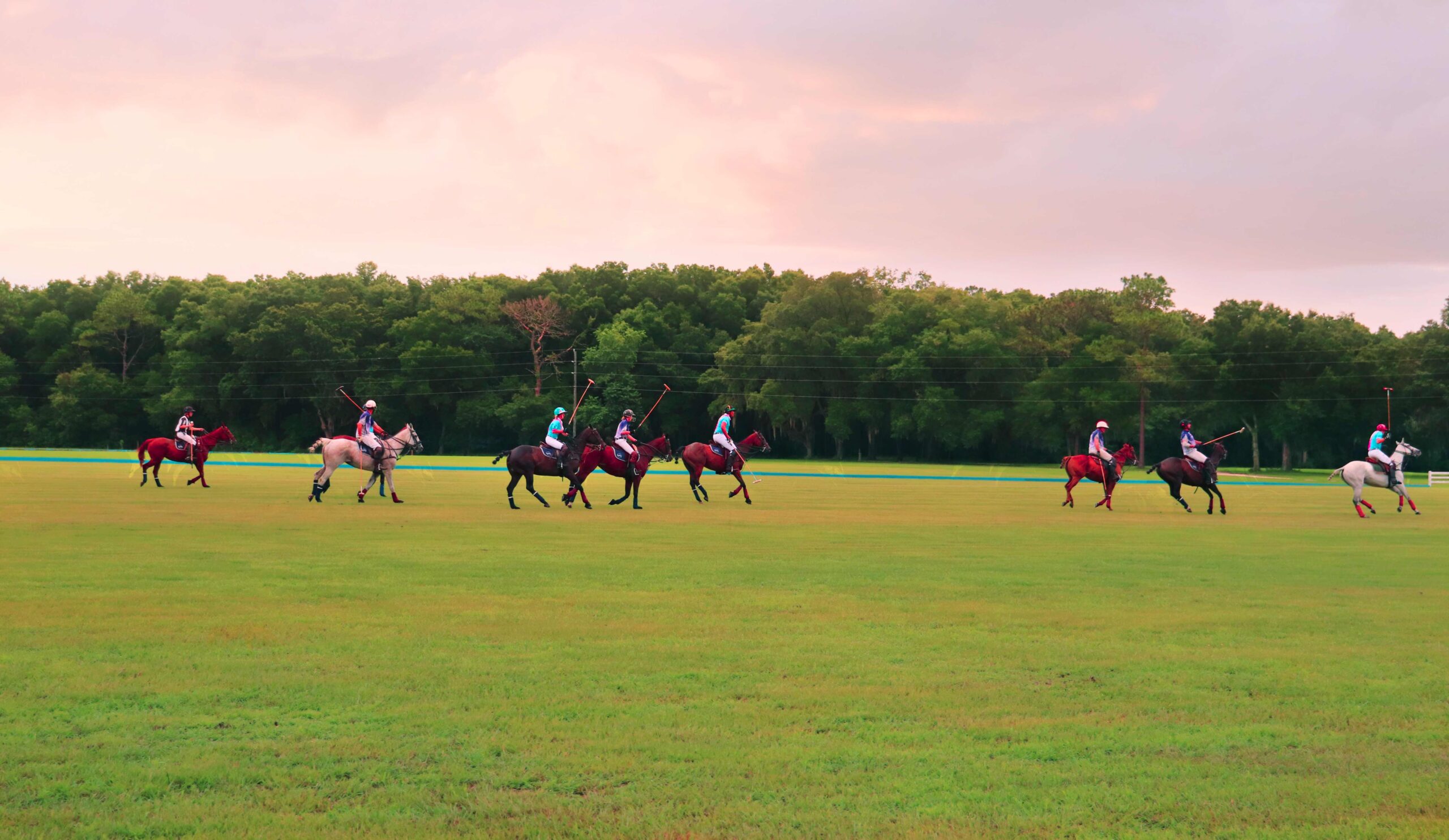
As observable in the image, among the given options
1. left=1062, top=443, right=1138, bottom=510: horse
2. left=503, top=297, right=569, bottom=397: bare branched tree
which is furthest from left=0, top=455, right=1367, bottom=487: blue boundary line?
left=503, top=297, right=569, bottom=397: bare branched tree

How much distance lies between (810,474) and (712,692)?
48395 mm

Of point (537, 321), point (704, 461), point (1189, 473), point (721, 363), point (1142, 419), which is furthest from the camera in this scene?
point (537, 321)

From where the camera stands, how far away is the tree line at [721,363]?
3137 inches

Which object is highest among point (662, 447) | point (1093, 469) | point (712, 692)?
point (662, 447)

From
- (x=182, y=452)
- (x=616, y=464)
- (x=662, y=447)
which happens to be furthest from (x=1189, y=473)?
(x=182, y=452)

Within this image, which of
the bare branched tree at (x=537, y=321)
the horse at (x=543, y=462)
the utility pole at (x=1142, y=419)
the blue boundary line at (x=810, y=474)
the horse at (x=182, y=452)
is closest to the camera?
the horse at (x=543, y=462)

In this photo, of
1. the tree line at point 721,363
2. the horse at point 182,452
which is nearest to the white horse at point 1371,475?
the horse at point 182,452

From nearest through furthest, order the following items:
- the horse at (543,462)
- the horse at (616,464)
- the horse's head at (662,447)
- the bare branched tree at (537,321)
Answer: the horse at (543,462) < the horse at (616,464) < the horse's head at (662,447) < the bare branched tree at (537,321)

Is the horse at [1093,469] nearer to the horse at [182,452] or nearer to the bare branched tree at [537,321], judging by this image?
the horse at [182,452]

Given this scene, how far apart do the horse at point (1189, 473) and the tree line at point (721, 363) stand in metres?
51.0

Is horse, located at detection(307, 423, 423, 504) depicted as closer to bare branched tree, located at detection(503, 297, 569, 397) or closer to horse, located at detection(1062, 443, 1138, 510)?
horse, located at detection(1062, 443, 1138, 510)

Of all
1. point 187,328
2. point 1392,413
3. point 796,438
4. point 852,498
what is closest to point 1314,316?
point 1392,413

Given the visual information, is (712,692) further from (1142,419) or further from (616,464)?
(1142,419)

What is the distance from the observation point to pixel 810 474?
2184 inches
